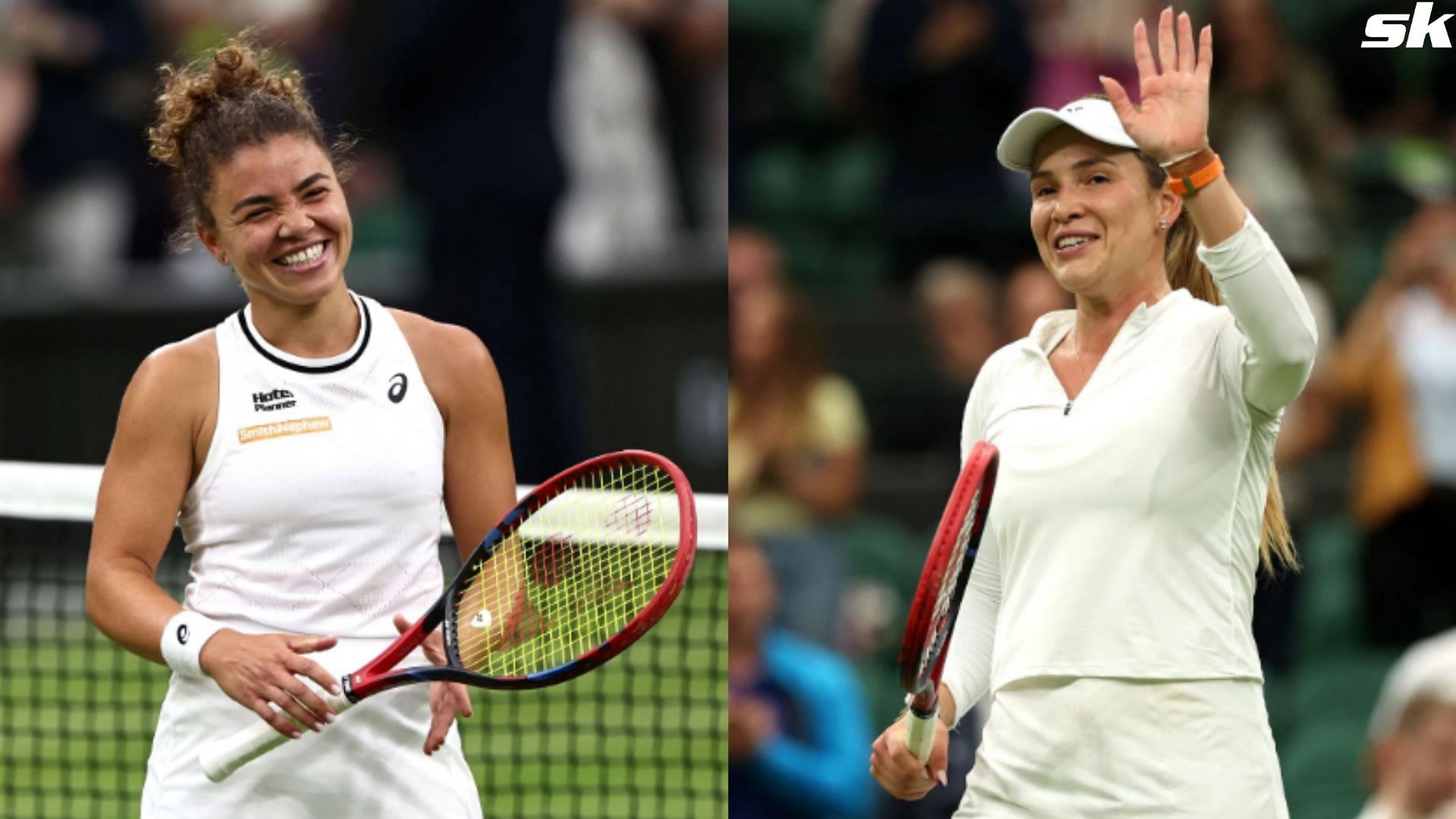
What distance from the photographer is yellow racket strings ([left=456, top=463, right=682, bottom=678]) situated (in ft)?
11.6

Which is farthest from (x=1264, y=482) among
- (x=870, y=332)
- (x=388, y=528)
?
(x=870, y=332)

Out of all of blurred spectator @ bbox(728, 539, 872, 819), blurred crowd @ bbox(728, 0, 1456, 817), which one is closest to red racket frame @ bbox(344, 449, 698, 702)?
blurred spectator @ bbox(728, 539, 872, 819)

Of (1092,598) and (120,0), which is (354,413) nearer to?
(1092,598)

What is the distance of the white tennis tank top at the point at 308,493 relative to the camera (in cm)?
343

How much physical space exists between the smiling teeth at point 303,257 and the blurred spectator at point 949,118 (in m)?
6.56

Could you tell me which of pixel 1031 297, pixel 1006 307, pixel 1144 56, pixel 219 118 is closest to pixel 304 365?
pixel 219 118

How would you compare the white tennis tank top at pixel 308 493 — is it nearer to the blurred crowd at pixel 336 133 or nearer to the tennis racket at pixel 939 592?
the tennis racket at pixel 939 592

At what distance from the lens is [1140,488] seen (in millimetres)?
3283

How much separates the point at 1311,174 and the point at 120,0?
6114 mm

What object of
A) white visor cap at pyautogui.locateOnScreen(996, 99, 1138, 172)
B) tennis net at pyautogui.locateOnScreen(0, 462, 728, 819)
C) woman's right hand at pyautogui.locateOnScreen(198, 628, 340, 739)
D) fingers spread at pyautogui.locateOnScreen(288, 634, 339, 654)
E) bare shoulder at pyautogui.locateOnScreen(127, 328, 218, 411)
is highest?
white visor cap at pyautogui.locateOnScreen(996, 99, 1138, 172)

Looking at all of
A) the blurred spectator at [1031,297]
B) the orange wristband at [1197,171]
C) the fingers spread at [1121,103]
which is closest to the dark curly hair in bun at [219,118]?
the fingers spread at [1121,103]

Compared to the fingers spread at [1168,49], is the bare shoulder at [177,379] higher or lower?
lower

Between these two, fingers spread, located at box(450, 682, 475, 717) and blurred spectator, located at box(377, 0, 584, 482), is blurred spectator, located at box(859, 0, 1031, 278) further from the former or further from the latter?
fingers spread, located at box(450, 682, 475, 717)

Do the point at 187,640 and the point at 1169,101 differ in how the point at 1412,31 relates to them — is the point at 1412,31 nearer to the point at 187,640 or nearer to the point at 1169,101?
the point at 1169,101
